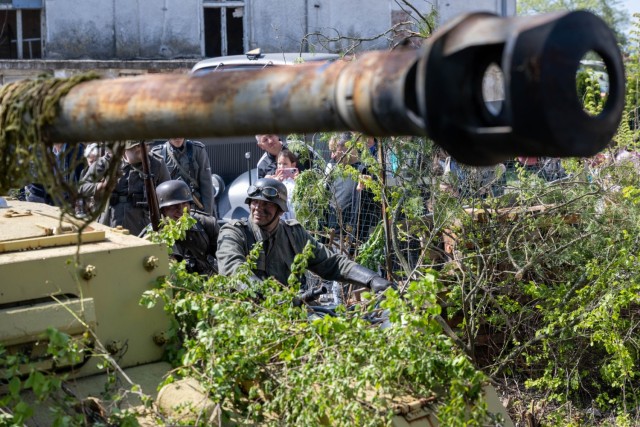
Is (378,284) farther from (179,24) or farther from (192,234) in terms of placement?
Answer: (179,24)

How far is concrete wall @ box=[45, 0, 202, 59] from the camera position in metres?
19.0

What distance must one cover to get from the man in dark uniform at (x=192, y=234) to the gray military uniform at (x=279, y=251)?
0.36 metres

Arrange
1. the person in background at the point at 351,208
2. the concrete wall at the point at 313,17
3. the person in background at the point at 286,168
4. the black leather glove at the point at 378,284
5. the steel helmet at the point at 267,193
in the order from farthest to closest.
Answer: the concrete wall at the point at 313,17
the person in background at the point at 286,168
the person in background at the point at 351,208
the steel helmet at the point at 267,193
the black leather glove at the point at 378,284

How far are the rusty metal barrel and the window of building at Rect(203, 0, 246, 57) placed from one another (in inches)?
665

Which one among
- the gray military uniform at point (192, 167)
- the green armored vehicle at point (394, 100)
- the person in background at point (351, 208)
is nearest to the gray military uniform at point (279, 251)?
the person in background at point (351, 208)

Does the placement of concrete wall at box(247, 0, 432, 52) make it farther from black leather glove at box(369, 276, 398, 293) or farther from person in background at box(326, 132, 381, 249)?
black leather glove at box(369, 276, 398, 293)

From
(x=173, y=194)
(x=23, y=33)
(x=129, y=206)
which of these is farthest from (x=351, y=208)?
(x=23, y=33)

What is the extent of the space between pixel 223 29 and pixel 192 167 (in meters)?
10.4

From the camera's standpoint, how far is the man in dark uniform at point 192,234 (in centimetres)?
754

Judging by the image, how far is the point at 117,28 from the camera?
62.6ft

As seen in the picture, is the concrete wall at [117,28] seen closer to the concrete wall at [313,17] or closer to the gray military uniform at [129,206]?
the concrete wall at [313,17]

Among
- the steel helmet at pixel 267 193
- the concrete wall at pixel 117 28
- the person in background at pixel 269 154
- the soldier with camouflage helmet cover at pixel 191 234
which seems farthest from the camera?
the concrete wall at pixel 117 28

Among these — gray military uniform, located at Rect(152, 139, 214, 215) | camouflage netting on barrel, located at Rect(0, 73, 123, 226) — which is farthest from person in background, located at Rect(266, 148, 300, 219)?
camouflage netting on barrel, located at Rect(0, 73, 123, 226)

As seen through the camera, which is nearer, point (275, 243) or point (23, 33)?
point (275, 243)
